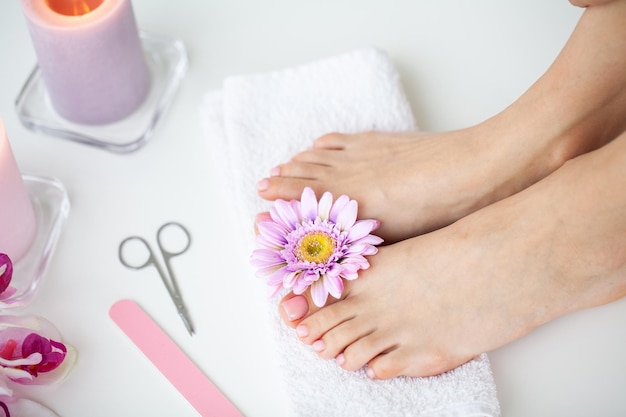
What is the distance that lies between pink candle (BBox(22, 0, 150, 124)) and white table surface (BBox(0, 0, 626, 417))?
0.06 meters

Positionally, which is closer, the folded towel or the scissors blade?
the scissors blade

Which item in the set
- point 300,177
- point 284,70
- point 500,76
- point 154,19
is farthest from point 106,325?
point 500,76

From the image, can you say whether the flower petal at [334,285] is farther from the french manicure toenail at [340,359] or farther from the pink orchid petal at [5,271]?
the pink orchid petal at [5,271]

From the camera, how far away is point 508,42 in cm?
134

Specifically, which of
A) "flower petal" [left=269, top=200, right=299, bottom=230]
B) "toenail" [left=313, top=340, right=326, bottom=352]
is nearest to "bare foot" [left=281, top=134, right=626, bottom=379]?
"toenail" [left=313, top=340, right=326, bottom=352]

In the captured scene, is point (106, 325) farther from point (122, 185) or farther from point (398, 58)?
point (398, 58)

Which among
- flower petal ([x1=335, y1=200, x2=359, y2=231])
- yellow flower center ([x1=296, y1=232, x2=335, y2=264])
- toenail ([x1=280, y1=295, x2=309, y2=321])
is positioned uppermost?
flower petal ([x1=335, y1=200, x2=359, y2=231])

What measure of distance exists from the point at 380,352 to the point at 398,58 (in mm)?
547

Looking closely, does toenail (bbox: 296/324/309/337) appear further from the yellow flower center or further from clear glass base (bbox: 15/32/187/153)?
clear glass base (bbox: 15/32/187/153)

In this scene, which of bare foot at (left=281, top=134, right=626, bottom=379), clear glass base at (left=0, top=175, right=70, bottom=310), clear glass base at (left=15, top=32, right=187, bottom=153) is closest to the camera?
bare foot at (left=281, top=134, right=626, bottom=379)

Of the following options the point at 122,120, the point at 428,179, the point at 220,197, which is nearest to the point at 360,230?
the point at 428,179

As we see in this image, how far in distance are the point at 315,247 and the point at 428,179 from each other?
0.18 meters

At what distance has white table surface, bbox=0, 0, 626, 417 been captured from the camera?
1019mm

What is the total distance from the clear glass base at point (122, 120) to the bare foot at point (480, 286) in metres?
0.40
